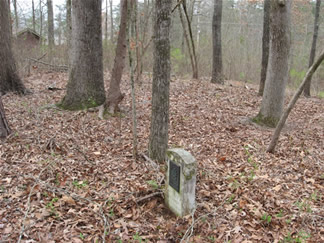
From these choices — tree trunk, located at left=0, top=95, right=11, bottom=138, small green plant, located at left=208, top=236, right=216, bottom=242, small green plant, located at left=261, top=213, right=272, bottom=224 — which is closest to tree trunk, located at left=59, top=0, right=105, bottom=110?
tree trunk, located at left=0, top=95, right=11, bottom=138

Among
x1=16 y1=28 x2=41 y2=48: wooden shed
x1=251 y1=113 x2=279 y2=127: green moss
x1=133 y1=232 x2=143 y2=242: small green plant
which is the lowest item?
x1=133 y1=232 x2=143 y2=242: small green plant

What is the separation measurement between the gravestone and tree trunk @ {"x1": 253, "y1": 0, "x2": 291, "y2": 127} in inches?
163

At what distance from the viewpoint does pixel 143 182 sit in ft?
14.7

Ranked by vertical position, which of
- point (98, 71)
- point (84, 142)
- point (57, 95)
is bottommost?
point (84, 142)

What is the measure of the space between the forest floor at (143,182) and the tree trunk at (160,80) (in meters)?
0.43

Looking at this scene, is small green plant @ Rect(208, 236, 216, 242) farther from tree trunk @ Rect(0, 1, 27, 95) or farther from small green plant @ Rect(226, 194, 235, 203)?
tree trunk @ Rect(0, 1, 27, 95)

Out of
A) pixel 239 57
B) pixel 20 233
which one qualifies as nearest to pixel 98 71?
pixel 20 233

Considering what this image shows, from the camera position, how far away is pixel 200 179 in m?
4.63

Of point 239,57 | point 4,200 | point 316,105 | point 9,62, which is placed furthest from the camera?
point 239,57

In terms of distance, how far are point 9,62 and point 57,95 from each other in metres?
1.75

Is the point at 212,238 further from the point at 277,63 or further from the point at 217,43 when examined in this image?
the point at 217,43

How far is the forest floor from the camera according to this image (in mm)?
3449

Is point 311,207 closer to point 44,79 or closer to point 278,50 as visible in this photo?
point 278,50

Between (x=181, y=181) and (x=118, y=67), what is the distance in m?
4.06
